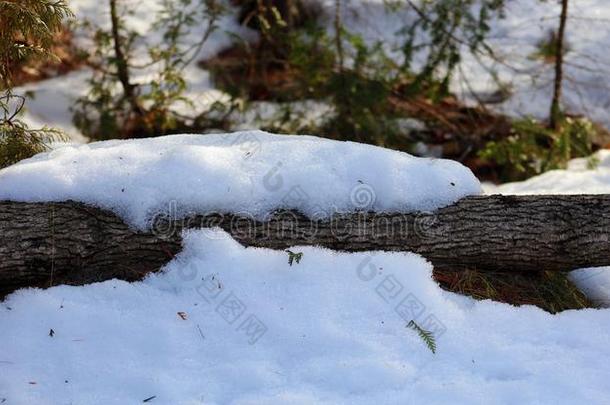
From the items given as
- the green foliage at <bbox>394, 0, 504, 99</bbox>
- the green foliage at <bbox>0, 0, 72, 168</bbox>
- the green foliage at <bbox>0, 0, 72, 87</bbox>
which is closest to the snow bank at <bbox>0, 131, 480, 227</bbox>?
the green foliage at <bbox>0, 0, 72, 168</bbox>

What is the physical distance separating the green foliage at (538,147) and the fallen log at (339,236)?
2893 mm

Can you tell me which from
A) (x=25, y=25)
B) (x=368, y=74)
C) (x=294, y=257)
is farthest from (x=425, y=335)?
(x=368, y=74)

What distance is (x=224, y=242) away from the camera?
3.15 metres

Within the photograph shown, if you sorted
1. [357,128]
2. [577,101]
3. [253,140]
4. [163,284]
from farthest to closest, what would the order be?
1. [577,101]
2. [357,128]
3. [253,140]
4. [163,284]

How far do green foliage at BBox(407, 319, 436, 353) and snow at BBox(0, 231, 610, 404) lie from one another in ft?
0.09

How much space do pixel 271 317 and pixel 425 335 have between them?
2.26ft

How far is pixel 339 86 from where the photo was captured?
20.9 ft

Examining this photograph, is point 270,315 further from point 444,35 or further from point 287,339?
point 444,35

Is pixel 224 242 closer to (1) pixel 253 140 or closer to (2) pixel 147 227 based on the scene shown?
A: (2) pixel 147 227

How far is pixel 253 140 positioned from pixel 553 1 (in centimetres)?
690

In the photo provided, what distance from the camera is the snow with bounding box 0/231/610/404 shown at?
2617 mm

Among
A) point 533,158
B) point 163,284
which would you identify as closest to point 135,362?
point 163,284

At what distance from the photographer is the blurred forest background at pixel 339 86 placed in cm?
629

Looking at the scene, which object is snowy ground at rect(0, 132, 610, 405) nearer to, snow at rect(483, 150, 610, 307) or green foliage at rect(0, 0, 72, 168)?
green foliage at rect(0, 0, 72, 168)
